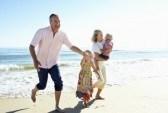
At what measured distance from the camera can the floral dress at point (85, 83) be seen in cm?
762

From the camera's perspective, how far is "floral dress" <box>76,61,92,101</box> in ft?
25.0

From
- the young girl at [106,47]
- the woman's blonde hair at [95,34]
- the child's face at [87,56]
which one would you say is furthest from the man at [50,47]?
the young girl at [106,47]

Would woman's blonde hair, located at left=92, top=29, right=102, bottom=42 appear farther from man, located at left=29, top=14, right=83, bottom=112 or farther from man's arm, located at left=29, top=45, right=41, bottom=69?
man's arm, located at left=29, top=45, right=41, bottom=69

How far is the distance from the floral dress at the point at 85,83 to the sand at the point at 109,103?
0.27m

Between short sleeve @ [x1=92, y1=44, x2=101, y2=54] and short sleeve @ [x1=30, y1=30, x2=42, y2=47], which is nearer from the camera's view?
short sleeve @ [x1=30, y1=30, x2=42, y2=47]

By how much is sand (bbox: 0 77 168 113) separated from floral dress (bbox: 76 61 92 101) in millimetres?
273

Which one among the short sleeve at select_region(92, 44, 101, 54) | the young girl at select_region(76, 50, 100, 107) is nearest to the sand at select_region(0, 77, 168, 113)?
the young girl at select_region(76, 50, 100, 107)

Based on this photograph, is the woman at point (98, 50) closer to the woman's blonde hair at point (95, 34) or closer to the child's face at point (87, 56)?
the woman's blonde hair at point (95, 34)

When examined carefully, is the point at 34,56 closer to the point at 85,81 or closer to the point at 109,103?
the point at 85,81

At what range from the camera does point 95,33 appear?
863cm

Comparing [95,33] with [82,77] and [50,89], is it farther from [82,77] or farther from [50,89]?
[50,89]

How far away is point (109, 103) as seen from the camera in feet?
26.4

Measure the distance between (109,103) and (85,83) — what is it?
811 mm

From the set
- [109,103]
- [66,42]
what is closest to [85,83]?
[109,103]
